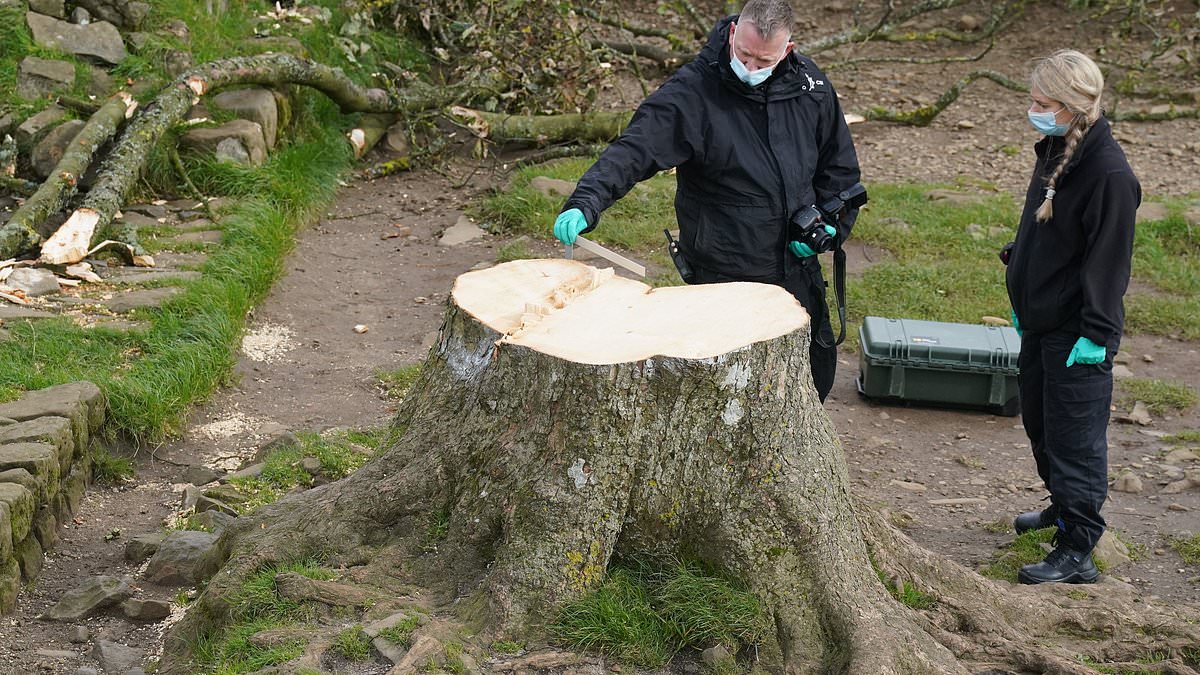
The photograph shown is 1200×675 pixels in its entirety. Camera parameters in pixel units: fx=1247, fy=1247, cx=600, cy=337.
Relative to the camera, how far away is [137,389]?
520cm

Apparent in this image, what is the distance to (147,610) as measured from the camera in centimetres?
399

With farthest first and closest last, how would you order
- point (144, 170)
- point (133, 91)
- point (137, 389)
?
point (133, 91) < point (144, 170) < point (137, 389)

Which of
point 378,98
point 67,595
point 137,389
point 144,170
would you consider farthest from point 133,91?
point 67,595

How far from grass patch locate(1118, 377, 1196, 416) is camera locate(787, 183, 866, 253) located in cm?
245

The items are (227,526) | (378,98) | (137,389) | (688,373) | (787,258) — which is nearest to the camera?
(688,373)

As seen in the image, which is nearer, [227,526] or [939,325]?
[227,526]

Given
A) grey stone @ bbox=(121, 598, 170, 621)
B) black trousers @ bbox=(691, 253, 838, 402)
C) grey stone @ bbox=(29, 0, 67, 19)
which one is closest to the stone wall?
grey stone @ bbox=(121, 598, 170, 621)

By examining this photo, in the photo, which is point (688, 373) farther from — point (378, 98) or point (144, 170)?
point (378, 98)

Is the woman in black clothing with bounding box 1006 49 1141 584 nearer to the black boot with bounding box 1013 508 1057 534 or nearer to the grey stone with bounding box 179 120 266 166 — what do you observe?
the black boot with bounding box 1013 508 1057 534

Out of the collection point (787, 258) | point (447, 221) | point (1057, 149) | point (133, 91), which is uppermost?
point (1057, 149)

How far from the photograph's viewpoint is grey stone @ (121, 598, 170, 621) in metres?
3.99

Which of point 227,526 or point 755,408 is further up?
point 755,408

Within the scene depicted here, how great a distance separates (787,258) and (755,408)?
1.28 meters

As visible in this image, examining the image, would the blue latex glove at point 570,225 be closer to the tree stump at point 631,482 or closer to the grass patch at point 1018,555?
the tree stump at point 631,482
